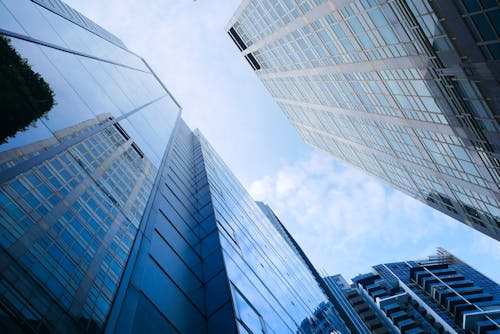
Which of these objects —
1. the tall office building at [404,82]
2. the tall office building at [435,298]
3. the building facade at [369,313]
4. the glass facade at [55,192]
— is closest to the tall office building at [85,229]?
the glass facade at [55,192]

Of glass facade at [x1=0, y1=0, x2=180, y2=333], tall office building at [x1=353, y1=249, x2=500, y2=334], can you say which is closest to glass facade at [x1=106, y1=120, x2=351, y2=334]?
glass facade at [x1=0, y1=0, x2=180, y2=333]

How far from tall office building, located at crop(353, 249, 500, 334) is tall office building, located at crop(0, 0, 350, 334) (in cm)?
10313

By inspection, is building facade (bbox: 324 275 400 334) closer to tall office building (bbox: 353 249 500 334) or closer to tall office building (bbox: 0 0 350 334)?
tall office building (bbox: 353 249 500 334)

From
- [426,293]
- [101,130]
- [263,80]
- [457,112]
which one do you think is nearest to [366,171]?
[263,80]

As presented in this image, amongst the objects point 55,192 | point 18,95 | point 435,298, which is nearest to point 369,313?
point 435,298

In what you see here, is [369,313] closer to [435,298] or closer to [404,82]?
[435,298]

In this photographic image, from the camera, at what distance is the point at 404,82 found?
29016 mm

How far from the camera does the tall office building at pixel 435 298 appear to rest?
93.9m

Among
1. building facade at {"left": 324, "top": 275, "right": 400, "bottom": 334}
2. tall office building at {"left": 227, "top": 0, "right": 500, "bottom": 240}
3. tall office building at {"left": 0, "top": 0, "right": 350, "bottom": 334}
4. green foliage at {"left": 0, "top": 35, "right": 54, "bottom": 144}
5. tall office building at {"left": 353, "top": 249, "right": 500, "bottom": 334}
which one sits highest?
green foliage at {"left": 0, "top": 35, "right": 54, "bottom": 144}

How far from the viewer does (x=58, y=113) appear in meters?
9.24

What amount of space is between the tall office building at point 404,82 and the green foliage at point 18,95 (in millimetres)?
20756

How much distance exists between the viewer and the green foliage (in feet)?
22.2

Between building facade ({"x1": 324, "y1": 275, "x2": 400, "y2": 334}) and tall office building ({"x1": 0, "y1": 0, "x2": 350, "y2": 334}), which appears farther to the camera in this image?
building facade ({"x1": 324, "y1": 275, "x2": 400, "y2": 334})

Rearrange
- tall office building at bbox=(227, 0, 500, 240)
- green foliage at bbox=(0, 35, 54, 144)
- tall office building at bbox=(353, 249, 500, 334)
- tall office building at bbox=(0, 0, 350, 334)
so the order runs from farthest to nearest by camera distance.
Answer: tall office building at bbox=(353, 249, 500, 334), tall office building at bbox=(227, 0, 500, 240), green foliage at bbox=(0, 35, 54, 144), tall office building at bbox=(0, 0, 350, 334)
